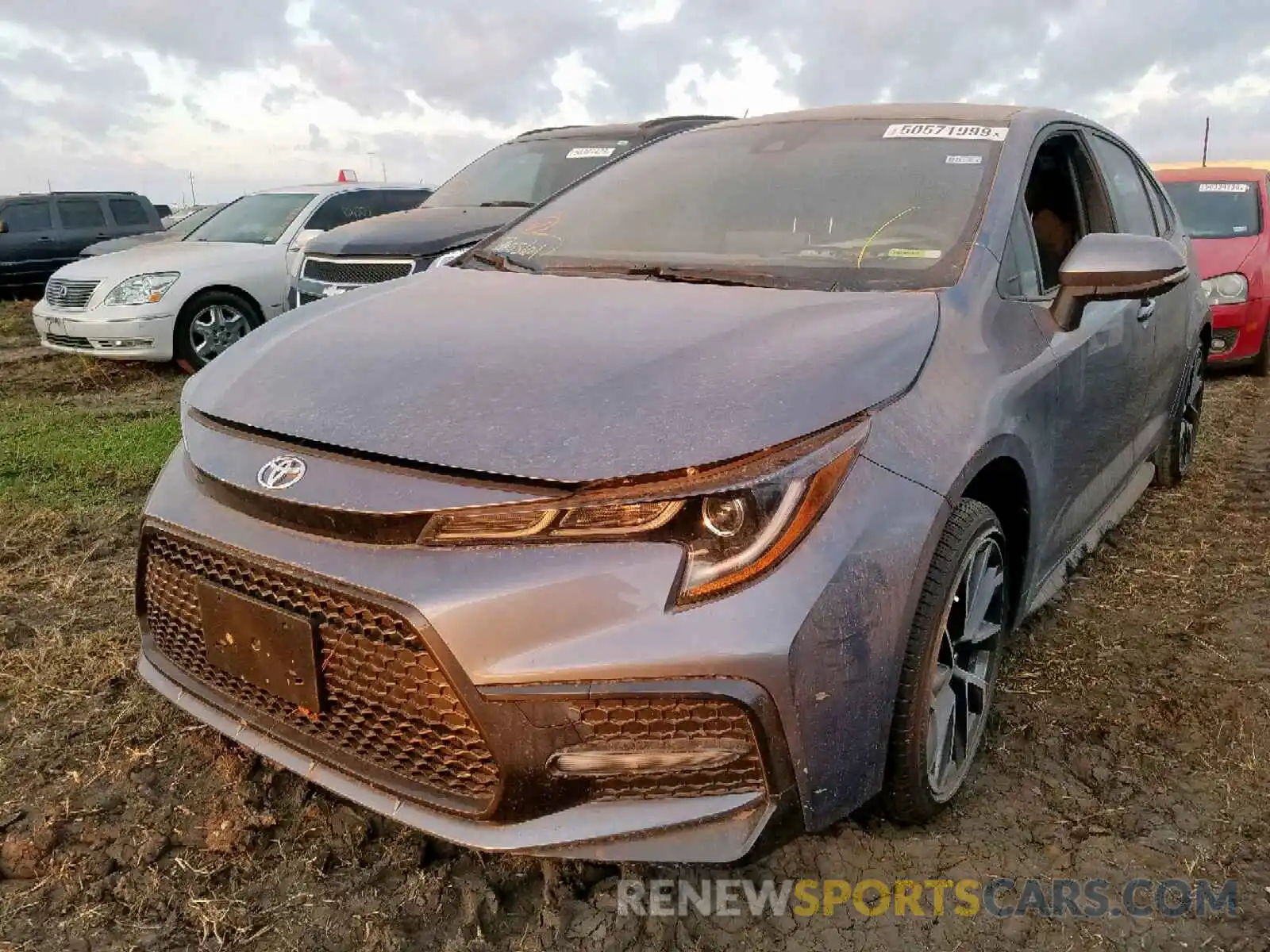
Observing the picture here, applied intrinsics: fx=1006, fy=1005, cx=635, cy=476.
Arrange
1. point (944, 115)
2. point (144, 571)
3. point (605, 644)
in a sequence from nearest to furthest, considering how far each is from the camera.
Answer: point (605, 644) < point (144, 571) < point (944, 115)

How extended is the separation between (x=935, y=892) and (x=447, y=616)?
1125 millimetres

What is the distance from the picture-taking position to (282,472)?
5.90 ft

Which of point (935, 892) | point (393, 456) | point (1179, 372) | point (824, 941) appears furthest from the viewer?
point (1179, 372)

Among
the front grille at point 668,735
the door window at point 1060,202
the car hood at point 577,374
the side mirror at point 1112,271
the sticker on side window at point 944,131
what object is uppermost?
the sticker on side window at point 944,131

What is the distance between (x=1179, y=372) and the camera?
392cm

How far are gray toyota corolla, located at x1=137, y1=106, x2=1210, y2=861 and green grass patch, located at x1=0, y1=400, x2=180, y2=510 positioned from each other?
2612 millimetres

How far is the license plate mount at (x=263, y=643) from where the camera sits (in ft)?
5.72

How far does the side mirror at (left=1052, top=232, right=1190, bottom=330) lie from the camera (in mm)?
2367

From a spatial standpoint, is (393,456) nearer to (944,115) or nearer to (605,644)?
(605,644)

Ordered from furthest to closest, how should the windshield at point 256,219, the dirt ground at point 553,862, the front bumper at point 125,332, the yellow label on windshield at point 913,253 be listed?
1. the windshield at point 256,219
2. the front bumper at point 125,332
3. the yellow label on windshield at point 913,253
4. the dirt ground at point 553,862

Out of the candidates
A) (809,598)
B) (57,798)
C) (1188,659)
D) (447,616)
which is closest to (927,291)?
(809,598)

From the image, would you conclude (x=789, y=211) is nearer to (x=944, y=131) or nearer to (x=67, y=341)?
(x=944, y=131)

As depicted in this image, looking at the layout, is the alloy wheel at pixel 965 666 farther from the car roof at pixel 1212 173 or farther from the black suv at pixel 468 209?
the car roof at pixel 1212 173

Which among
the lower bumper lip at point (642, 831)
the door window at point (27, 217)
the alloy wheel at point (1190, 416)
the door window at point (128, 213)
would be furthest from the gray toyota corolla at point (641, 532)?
the door window at point (128, 213)
